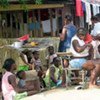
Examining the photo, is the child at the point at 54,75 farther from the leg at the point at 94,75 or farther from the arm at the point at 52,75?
the leg at the point at 94,75

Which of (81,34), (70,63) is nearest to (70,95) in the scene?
(70,63)

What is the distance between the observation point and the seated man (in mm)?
10281

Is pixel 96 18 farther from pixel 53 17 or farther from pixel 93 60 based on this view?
pixel 53 17

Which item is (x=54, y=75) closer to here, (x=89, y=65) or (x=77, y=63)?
(x=77, y=63)

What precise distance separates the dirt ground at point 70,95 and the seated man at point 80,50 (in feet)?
1.97

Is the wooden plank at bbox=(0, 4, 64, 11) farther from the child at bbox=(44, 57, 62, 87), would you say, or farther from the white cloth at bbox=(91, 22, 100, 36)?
the white cloth at bbox=(91, 22, 100, 36)

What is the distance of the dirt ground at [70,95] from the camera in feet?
30.8

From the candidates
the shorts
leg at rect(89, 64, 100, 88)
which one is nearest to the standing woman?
the shorts

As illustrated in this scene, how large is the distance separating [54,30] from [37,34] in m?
0.63

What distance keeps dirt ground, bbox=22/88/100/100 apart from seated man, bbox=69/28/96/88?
1.97 ft

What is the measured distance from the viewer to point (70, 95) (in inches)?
380

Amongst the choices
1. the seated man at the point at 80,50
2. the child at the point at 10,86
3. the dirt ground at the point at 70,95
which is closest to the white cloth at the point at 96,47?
the seated man at the point at 80,50

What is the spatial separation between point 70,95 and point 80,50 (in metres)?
1.10

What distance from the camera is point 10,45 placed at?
1408 cm
